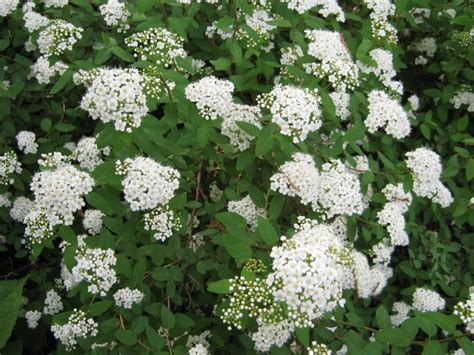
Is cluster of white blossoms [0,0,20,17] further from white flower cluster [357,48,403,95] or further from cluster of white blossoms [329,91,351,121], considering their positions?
white flower cluster [357,48,403,95]

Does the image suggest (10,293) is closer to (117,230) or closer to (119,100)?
(117,230)

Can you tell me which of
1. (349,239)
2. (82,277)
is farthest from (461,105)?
(82,277)

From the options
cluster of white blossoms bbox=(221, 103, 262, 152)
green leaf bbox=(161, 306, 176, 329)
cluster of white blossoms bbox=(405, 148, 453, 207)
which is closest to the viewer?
green leaf bbox=(161, 306, 176, 329)

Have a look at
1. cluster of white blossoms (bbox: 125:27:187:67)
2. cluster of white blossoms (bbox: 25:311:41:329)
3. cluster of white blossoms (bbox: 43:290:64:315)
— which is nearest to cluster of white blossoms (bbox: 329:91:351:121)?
cluster of white blossoms (bbox: 125:27:187:67)

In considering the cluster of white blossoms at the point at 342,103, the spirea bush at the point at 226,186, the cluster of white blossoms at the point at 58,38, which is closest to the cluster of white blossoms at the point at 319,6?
the spirea bush at the point at 226,186

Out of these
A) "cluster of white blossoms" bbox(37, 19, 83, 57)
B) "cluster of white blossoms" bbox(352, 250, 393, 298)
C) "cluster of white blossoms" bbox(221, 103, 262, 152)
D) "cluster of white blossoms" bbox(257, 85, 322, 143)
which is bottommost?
"cluster of white blossoms" bbox(352, 250, 393, 298)

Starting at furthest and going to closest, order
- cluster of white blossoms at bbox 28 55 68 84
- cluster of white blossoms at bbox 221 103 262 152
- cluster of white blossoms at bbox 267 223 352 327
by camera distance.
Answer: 1. cluster of white blossoms at bbox 28 55 68 84
2. cluster of white blossoms at bbox 221 103 262 152
3. cluster of white blossoms at bbox 267 223 352 327
